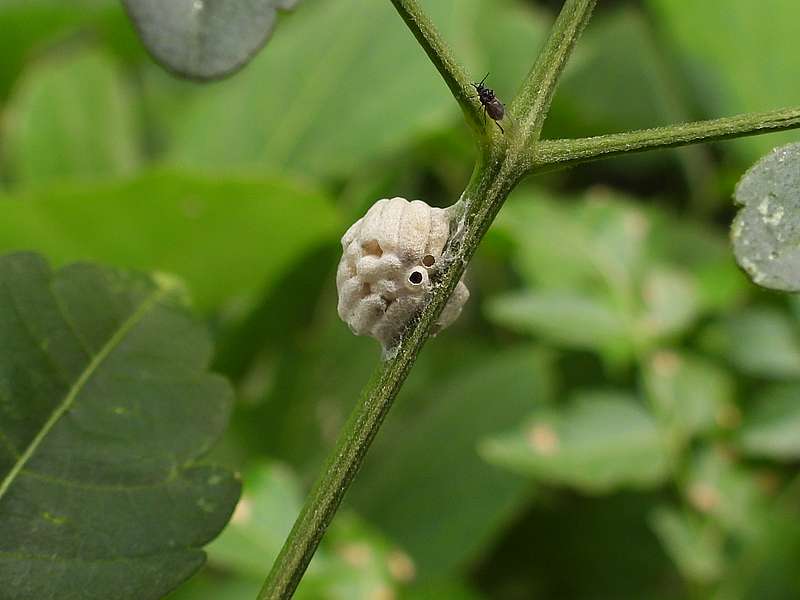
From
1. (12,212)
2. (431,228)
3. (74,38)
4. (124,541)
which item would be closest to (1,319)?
(124,541)

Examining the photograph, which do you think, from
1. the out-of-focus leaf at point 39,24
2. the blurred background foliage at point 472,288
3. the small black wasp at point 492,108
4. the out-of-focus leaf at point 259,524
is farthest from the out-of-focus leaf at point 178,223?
the small black wasp at point 492,108

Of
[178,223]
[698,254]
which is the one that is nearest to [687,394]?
[698,254]

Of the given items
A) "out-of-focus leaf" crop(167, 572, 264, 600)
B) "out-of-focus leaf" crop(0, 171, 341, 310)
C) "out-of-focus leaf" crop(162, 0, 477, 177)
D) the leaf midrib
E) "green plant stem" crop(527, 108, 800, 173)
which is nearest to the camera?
"green plant stem" crop(527, 108, 800, 173)

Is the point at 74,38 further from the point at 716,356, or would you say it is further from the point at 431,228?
the point at 431,228

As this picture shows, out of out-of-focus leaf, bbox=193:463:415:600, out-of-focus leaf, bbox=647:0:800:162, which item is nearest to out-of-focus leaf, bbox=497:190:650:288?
out-of-focus leaf, bbox=647:0:800:162

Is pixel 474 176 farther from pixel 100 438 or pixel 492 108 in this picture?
pixel 100 438

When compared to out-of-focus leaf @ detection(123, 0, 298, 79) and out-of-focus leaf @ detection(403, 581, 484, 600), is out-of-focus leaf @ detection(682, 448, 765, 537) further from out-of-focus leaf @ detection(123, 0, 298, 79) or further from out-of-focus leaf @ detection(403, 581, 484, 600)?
out-of-focus leaf @ detection(123, 0, 298, 79)
